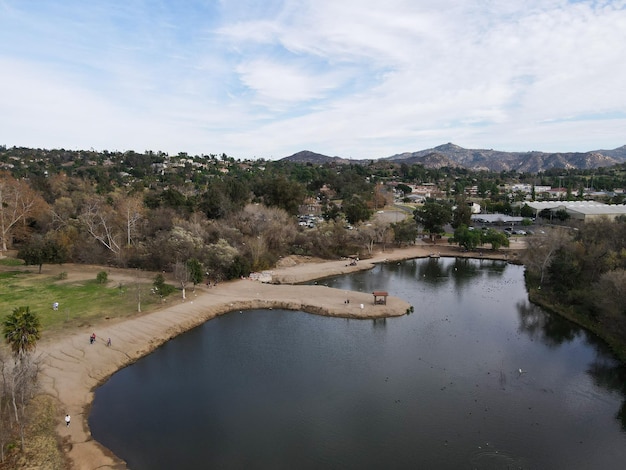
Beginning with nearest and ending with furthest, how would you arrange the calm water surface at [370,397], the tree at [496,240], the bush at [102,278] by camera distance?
the calm water surface at [370,397]
the bush at [102,278]
the tree at [496,240]

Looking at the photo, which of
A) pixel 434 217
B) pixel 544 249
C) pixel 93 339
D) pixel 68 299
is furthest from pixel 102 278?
pixel 434 217

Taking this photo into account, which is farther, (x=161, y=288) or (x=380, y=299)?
(x=380, y=299)

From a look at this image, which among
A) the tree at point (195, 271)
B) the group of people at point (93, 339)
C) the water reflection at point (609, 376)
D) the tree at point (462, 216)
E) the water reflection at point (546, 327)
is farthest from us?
the tree at point (462, 216)

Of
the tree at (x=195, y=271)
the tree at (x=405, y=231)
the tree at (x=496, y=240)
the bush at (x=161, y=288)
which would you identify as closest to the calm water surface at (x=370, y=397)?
the tree at (x=195, y=271)

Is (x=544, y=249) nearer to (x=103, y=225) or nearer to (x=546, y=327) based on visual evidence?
(x=546, y=327)

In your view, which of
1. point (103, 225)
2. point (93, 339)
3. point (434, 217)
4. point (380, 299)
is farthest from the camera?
point (434, 217)

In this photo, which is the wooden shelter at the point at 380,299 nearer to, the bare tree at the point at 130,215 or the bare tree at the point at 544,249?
the bare tree at the point at 544,249
